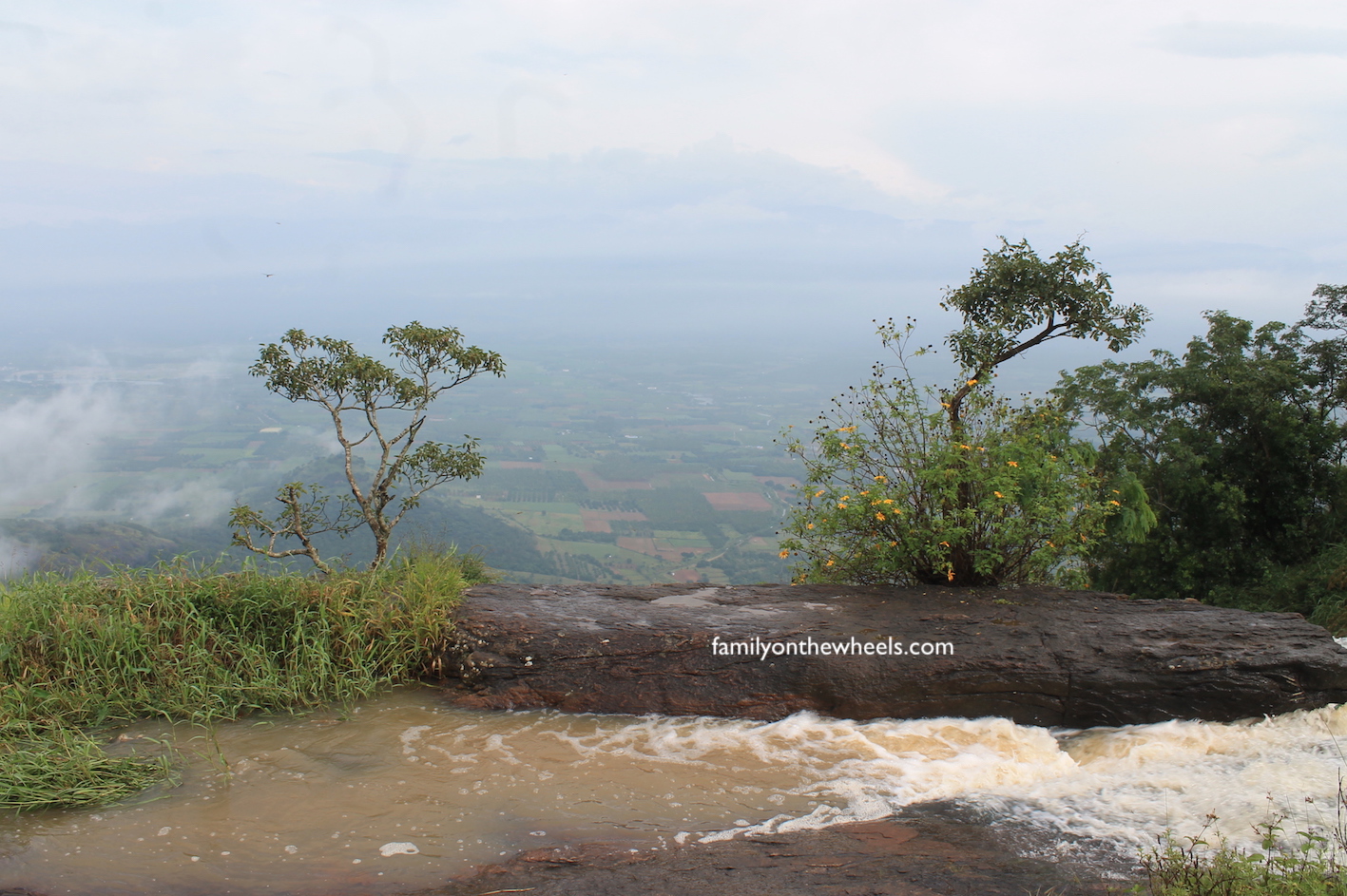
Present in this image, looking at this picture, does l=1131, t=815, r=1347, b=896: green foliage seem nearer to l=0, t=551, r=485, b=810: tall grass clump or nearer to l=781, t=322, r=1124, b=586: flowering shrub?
l=781, t=322, r=1124, b=586: flowering shrub

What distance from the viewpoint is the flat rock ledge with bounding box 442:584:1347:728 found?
5434 mm

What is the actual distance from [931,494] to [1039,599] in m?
1.16

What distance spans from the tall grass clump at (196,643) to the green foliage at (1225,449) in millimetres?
12476

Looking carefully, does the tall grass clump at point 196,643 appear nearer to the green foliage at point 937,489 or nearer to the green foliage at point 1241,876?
the green foliage at point 937,489

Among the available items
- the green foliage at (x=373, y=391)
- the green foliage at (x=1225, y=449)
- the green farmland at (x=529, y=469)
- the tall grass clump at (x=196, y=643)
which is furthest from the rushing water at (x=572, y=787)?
the green foliage at (x=1225, y=449)

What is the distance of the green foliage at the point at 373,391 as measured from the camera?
822 centimetres

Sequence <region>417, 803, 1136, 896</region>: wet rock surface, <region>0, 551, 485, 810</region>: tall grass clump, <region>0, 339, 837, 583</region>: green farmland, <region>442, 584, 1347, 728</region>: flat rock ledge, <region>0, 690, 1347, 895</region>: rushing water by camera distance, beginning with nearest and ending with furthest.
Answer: <region>417, 803, 1136, 896</region>: wet rock surface → <region>0, 690, 1347, 895</region>: rushing water → <region>0, 551, 485, 810</region>: tall grass clump → <region>442, 584, 1347, 728</region>: flat rock ledge → <region>0, 339, 837, 583</region>: green farmland

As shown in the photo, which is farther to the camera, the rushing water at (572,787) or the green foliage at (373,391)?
Result: the green foliage at (373,391)

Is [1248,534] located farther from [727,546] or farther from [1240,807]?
[727,546]

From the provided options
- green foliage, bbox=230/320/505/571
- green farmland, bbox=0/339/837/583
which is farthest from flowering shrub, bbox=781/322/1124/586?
green foliage, bbox=230/320/505/571

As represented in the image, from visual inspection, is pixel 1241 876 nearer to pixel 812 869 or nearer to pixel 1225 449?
pixel 812 869

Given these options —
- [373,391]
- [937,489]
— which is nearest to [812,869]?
[937,489]

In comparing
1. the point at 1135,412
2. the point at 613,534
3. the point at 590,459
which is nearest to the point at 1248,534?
the point at 1135,412

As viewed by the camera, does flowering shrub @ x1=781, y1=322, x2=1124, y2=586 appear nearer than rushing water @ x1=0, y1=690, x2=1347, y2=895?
No
